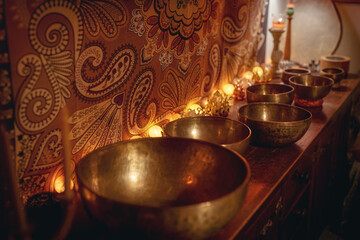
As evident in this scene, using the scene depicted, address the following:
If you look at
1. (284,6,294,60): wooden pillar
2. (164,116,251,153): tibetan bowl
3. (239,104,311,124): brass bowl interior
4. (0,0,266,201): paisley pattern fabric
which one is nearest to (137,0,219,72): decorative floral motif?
(0,0,266,201): paisley pattern fabric

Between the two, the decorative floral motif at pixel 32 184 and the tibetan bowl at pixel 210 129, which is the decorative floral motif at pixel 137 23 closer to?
the tibetan bowl at pixel 210 129

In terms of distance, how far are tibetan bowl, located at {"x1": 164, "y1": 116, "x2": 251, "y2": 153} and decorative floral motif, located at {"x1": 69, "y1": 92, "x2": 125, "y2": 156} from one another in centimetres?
21

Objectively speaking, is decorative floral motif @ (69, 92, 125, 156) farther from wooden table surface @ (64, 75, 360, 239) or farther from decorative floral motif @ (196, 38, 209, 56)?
decorative floral motif @ (196, 38, 209, 56)

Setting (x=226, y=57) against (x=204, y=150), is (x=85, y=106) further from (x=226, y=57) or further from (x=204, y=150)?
(x=226, y=57)

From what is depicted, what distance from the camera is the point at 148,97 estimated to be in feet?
3.99

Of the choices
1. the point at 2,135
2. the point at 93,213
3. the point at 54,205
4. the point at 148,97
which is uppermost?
the point at 2,135

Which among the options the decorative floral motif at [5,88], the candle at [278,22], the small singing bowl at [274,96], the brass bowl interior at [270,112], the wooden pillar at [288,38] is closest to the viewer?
the decorative floral motif at [5,88]

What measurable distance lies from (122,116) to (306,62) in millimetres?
2022

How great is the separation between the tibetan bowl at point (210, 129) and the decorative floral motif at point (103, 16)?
1.29 ft

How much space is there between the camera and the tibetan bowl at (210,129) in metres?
1.24

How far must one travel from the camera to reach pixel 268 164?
45.4 inches

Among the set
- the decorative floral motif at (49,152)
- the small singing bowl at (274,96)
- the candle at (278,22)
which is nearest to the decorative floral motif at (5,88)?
the decorative floral motif at (49,152)

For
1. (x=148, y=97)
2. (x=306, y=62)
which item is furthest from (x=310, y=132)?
(x=306, y=62)

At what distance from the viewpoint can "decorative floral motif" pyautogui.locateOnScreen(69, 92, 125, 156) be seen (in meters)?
0.98
